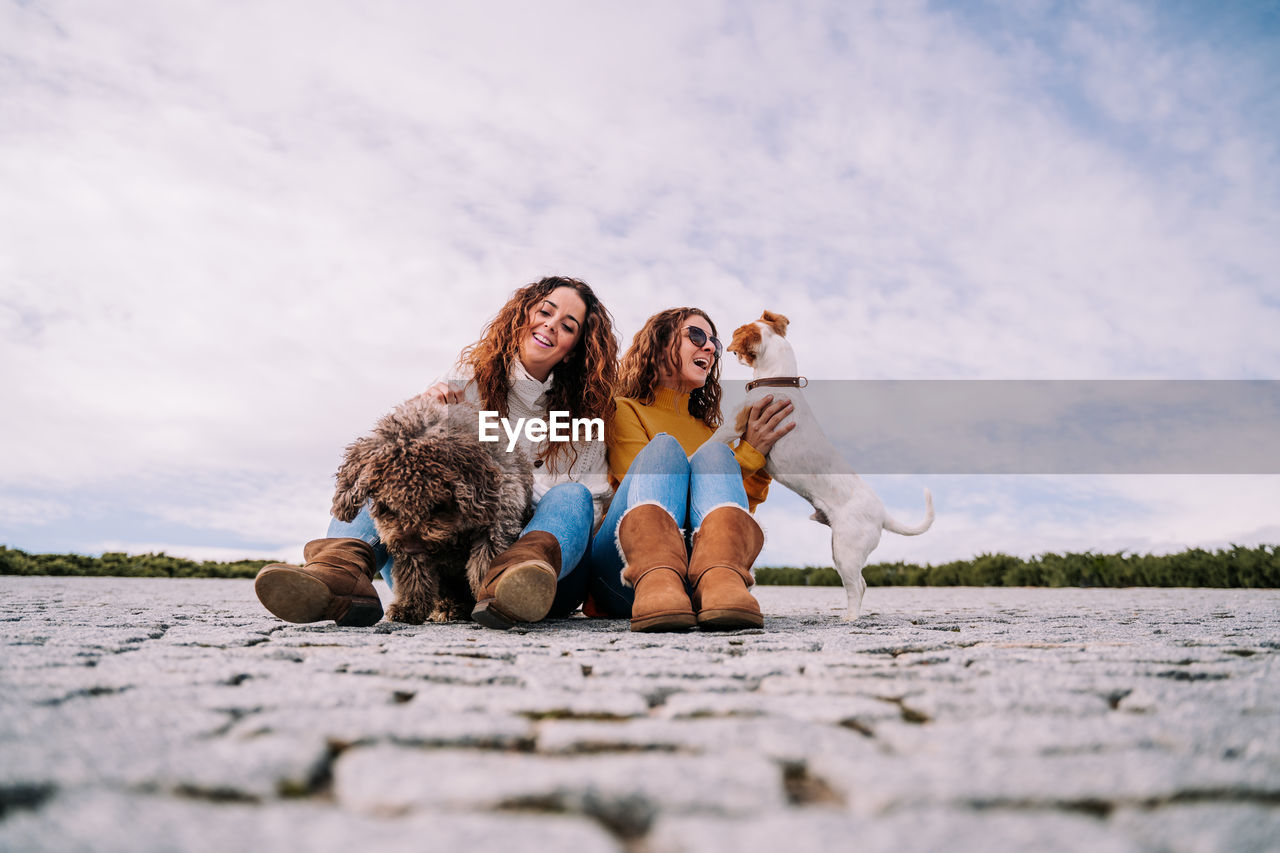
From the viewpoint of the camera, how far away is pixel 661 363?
552 centimetres

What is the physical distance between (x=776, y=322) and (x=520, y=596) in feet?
10.7

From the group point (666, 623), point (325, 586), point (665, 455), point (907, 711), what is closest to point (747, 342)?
point (665, 455)

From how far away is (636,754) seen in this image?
1188 millimetres

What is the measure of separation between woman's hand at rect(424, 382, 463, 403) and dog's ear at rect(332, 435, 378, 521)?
2.07ft

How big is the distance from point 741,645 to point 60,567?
13.4m

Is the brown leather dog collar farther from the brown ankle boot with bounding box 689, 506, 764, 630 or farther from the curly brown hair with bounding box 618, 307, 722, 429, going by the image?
the brown ankle boot with bounding box 689, 506, 764, 630

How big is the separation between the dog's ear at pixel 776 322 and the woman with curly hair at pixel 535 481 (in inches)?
48.4

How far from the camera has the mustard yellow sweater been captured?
4.91 m

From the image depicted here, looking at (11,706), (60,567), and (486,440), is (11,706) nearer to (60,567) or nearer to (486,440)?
(486,440)

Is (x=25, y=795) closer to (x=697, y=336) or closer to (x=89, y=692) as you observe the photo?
(x=89, y=692)

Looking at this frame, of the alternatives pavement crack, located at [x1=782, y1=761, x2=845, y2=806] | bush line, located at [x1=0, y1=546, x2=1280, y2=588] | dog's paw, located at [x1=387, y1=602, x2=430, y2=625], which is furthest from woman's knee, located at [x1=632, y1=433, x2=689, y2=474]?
bush line, located at [x1=0, y1=546, x2=1280, y2=588]

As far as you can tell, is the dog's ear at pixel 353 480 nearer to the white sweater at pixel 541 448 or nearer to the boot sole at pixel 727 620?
the white sweater at pixel 541 448

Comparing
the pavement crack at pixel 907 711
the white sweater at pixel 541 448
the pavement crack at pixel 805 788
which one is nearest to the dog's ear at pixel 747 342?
the white sweater at pixel 541 448

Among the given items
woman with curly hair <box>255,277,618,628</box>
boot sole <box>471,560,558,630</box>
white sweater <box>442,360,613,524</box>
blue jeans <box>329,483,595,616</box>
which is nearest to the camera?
boot sole <box>471,560,558,630</box>
